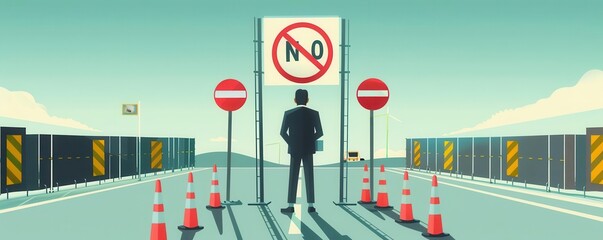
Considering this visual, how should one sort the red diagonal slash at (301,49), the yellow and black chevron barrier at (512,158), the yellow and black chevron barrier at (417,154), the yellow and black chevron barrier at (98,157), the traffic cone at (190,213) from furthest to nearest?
1. the yellow and black chevron barrier at (417,154)
2. the yellow and black chevron barrier at (512,158)
3. the yellow and black chevron barrier at (98,157)
4. the red diagonal slash at (301,49)
5. the traffic cone at (190,213)

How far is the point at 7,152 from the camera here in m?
17.9

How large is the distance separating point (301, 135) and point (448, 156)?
61.6 ft

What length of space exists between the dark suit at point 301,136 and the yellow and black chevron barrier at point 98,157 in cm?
1142

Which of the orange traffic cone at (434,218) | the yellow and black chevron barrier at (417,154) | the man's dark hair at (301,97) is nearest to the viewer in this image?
the orange traffic cone at (434,218)

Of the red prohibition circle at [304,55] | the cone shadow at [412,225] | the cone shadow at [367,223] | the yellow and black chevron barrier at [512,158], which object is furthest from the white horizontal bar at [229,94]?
the yellow and black chevron barrier at [512,158]

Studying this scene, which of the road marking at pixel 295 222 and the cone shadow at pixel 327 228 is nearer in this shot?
the cone shadow at pixel 327 228

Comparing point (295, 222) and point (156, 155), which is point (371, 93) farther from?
point (156, 155)

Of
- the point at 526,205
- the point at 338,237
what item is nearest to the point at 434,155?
the point at 526,205

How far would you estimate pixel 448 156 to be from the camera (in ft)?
102

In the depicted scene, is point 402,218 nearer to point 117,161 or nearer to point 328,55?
point 328,55

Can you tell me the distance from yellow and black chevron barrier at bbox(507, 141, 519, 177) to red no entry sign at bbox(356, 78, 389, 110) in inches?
381

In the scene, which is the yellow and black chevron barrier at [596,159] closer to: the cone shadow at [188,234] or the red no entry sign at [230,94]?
the red no entry sign at [230,94]

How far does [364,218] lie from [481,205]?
376 centimetres

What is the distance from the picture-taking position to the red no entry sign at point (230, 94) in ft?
51.2
